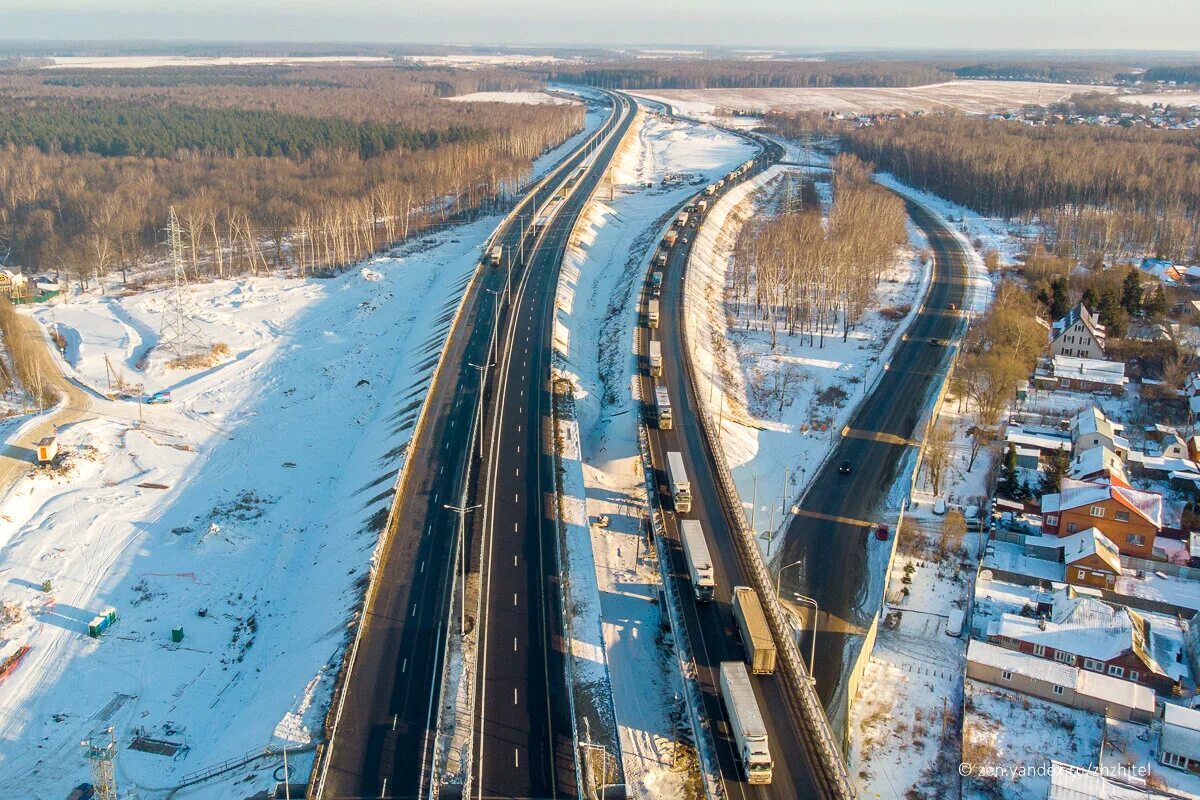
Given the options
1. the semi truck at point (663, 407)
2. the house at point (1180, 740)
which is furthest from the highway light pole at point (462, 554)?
the semi truck at point (663, 407)

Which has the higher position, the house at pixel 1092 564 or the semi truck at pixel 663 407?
the semi truck at pixel 663 407

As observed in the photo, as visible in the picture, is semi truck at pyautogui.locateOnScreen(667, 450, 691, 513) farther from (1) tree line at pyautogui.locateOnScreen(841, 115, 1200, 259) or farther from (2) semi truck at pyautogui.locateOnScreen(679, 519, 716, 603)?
(1) tree line at pyautogui.locateOnScreen(841, 115, 1200, 259)

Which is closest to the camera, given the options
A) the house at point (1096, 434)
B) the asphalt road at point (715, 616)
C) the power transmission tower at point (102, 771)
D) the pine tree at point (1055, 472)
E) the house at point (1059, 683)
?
the asphalt road at point (715, 616)

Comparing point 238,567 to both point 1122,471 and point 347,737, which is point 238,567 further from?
point 1122,471

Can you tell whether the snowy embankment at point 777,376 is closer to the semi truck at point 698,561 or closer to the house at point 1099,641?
the semi truck at point 698,561

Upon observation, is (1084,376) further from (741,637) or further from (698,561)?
(741,637)

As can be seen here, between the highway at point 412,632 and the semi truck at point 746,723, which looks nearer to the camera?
the semi truck at point 746,723

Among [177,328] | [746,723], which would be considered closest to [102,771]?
[746,723]
